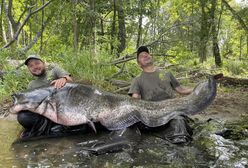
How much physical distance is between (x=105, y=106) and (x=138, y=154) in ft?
3.51

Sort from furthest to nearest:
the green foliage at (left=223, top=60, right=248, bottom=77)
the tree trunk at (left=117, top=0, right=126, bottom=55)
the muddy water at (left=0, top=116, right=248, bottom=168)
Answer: the green foliage at (left=223, top=60, right=248, bottom=77) → the tree trunk at (left=117, top=0, right=126, bottom=55) → the muddy water at (left=0, top=116, right=248, bottom=168)

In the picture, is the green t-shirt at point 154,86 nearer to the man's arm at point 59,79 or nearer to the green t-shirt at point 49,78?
the man's arm at point 59,79

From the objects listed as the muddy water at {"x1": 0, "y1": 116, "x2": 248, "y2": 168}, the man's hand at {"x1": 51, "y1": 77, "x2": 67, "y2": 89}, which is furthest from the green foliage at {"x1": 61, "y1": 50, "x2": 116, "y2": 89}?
the muddy water at {"x1": 0, "y1": 116, "x2": 248, "y2": 168}

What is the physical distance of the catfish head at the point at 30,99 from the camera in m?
5.14

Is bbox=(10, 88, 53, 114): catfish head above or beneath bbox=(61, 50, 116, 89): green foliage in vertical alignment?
beneath

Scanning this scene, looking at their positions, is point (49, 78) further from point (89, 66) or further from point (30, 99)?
point (89, 66)

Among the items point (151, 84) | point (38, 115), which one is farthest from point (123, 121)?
point (38, 115)

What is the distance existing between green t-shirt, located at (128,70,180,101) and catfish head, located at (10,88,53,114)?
1.45m

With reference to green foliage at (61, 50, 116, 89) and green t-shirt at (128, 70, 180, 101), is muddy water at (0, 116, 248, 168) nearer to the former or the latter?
green t-shirt at (128, 70, 180, 101)

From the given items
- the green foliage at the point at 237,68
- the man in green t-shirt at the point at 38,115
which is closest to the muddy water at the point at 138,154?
the man in green t-shirt at the point at 38,115

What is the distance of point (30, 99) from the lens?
203 inches

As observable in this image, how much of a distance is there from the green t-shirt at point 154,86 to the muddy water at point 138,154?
79 centimetres

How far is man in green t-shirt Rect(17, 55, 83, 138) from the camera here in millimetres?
5309

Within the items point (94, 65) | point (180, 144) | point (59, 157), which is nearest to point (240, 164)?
point (180, 144)
